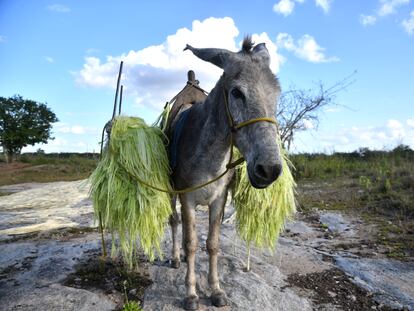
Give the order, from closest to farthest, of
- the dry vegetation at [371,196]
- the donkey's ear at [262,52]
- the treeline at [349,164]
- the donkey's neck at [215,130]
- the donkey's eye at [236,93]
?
the donkey's eye at [236,93] → the donkey's ear at [262,52] → the donkey's neck at [215,130] → the dry vegetation at [371,196] → the treeline at [349,164]

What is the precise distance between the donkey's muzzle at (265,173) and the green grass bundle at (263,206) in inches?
55.0

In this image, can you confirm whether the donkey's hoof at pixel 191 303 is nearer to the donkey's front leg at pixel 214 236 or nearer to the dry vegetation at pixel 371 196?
the donkey's front leg at pixel 214 236

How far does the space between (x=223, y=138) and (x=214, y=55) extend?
71cm

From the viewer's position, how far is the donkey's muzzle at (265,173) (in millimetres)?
2145

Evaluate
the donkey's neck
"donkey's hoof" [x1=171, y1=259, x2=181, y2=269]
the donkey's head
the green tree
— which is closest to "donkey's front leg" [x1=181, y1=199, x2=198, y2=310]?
the donkey's neck

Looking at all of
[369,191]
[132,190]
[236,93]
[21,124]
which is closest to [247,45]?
[236,93]

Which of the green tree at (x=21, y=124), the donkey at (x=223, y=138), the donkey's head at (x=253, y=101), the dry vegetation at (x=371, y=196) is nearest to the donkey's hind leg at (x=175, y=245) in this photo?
the donkey at (x=223, y=138)

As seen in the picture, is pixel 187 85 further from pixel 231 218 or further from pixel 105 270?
pixel 231 218

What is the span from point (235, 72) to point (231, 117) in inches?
13.7

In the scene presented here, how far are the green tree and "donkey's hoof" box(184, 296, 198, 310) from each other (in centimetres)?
3171

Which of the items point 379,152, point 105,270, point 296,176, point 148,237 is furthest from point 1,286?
point 379,152

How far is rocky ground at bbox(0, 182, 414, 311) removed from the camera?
10.8 feet

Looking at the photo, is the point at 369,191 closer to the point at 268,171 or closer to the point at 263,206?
the point at 263,206

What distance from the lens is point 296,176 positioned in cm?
1395
